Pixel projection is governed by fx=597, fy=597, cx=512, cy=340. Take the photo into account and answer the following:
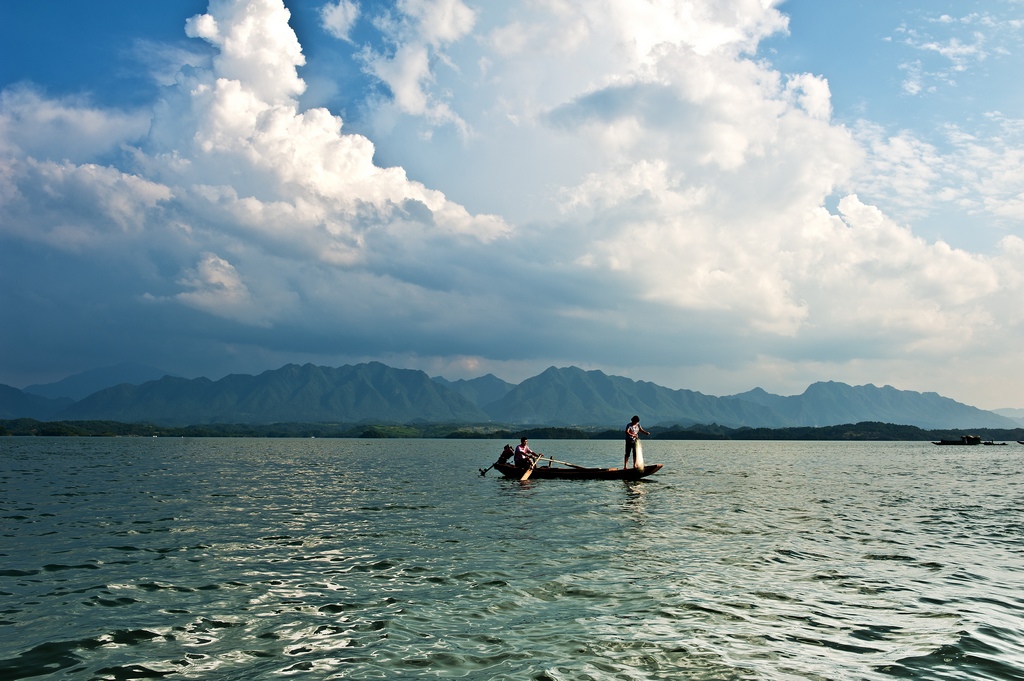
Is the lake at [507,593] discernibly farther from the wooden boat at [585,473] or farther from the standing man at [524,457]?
the standing man at [524,457]

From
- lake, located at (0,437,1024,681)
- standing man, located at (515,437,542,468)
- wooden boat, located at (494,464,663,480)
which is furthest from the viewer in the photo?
standing man, located at (515,437,542,468)

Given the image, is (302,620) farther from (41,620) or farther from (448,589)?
(41,620)

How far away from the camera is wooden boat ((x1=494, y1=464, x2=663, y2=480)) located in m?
54.6

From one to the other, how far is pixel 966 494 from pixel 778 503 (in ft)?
64.1

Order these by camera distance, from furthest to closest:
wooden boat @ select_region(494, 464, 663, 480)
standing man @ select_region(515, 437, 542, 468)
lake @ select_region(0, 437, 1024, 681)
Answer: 1. standing man @ select_region(515, 437, 542, 468)
2. wooden boat @ select_region(494, 464, 663, 480)
3. lake @ select_region(0, 437, 1024, 681)

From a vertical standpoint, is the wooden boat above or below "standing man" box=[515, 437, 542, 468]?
below

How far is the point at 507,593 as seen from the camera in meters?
16.7

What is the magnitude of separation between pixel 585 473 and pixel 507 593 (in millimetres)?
39254

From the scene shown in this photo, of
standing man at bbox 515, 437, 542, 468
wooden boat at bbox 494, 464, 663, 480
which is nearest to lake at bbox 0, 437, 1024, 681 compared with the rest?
wooden boat at bbox 494, 464, 663, 480

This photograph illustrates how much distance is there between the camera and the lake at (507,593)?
11.8 m

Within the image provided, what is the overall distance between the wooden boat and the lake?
18.7 meters

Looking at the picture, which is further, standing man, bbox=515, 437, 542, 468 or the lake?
standing man, bbox=515, 437, 542, 468

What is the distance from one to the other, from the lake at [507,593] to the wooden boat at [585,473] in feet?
61.3

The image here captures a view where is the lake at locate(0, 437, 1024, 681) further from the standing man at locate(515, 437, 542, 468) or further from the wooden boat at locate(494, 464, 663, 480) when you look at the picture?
the standing man at locate(515, 437, 542, 468)
